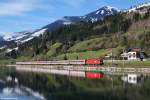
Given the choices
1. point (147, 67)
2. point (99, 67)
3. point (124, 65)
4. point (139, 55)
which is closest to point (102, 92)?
point (147, 67)

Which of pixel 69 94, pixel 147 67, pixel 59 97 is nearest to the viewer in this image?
pixel 59 97

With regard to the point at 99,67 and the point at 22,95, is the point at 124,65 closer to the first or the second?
the point at 99,67

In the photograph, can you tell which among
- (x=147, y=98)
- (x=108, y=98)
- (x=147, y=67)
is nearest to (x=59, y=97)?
(x=108, y=98)

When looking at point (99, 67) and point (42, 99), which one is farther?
point (99, 67)

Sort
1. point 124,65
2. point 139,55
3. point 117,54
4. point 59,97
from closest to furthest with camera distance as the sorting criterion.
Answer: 1. point 59,97
2. point 124,65
3. point 139,55
4. point 117,54

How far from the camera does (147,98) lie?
6156cm

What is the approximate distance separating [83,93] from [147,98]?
14.3 m

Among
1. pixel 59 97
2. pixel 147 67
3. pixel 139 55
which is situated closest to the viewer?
pixel 59 97

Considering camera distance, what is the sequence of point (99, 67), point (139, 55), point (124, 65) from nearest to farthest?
point (124, 65) < point (99, 67) < point (139, 55)

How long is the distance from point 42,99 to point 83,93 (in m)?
9.69

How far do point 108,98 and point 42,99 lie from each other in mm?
9882

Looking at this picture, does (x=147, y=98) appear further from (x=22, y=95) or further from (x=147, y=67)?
(x=147, y=67)

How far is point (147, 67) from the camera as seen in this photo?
127 metres

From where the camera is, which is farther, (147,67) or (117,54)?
(117,54)
